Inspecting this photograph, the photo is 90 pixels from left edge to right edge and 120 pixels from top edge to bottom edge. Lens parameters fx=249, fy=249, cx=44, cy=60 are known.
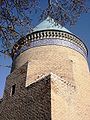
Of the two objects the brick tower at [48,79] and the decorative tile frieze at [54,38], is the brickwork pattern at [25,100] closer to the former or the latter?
the brick tower at [48,79]

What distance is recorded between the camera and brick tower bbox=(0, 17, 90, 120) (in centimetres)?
583

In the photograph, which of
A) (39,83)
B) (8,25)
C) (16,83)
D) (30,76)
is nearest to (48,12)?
(8,25)

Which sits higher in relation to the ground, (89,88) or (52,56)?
(52,56)

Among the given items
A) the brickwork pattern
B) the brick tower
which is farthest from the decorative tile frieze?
the brickwork pattern

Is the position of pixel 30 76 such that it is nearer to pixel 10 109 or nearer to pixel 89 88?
pixel 10 109

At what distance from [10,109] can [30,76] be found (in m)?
1.06

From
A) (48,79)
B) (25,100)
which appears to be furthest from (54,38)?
(25,100)

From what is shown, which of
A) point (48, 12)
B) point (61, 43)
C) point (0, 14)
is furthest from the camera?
point (61, 43)

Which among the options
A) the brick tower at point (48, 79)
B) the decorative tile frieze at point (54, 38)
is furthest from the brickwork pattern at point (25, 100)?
the decorative tile frieze at point (54, 38)

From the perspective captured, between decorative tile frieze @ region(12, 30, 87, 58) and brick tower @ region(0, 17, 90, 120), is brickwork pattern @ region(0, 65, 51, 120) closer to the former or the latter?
brick tower @ region(0, 17, 90, 120)

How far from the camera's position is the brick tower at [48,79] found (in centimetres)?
583

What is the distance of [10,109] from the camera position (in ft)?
22.5

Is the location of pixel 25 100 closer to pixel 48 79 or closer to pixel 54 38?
pixel 48 79

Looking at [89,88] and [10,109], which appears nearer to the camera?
[10,109]
